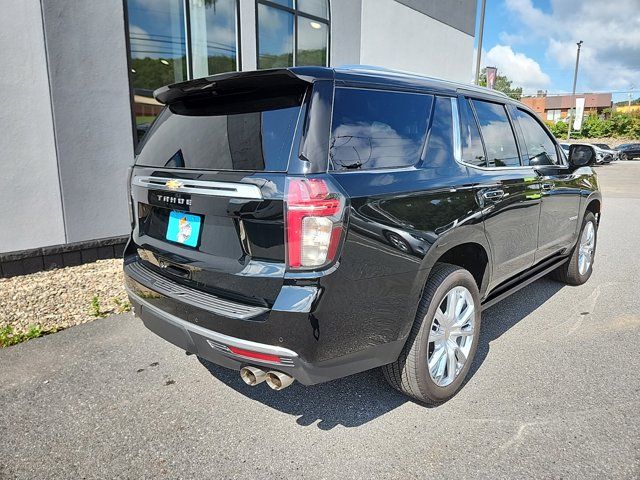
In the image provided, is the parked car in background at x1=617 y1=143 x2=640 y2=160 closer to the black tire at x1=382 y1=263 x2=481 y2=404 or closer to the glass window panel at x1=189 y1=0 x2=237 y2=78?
the glass window panel at x1=189 y1=0 x2=237 y2=78

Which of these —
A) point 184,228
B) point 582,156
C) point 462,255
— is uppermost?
point 582,156

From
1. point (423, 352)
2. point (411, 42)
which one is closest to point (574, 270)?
point (423, 352)

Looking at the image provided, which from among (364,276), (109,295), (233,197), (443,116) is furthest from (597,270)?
(109,295)

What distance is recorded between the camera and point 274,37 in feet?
27.3

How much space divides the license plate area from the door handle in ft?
6.11

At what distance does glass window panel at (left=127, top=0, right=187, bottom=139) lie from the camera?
20.8ft

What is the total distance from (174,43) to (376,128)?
549 cm

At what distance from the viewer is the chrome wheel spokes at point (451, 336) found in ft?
9.41

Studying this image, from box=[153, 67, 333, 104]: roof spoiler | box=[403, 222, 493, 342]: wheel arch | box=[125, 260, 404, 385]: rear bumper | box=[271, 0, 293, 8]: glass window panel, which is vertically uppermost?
box=[271, 0, 293, 8]: glass window panel

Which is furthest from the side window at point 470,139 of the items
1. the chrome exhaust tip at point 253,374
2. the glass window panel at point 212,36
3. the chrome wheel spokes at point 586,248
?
the glass window panel at point 212,36

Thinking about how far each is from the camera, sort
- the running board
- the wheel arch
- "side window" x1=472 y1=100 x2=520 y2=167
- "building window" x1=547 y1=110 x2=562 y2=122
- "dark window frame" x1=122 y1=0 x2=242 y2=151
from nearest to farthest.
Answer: the wheel arch
"side window" x1=472 y1=100 x2=520 y2=167
the running board
"dark window frame" x1=122 y1=0 x2=242 y2=151
"building window" x1=547 y1=110 x2=562 y2=122

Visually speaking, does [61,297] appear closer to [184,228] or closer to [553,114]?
[184,228]

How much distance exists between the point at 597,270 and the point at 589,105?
3599 inches

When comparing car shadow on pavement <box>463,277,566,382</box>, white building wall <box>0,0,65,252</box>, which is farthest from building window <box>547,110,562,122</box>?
white building wall <box>0,0,65,252</box>
